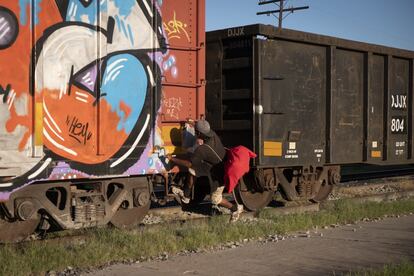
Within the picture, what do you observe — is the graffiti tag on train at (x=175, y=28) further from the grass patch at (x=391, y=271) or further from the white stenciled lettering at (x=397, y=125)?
the white stenciled lettering at (x=397, y=125)

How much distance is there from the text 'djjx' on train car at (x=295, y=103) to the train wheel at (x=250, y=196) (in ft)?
0.07

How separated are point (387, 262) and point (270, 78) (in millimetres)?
4303

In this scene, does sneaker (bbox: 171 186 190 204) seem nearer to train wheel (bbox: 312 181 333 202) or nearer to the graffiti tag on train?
the graffiti tag on train

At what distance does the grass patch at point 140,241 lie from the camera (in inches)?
235

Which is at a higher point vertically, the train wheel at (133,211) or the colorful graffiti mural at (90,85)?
the colorful graffiti mural at (90,85)

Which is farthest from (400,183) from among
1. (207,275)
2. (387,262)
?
(207,275)

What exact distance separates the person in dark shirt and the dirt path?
5.32 ft

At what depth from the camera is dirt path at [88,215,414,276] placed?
5.90m

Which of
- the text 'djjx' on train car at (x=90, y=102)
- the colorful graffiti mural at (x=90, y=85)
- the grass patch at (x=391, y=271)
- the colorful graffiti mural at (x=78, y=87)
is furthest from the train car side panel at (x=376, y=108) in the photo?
the grass patch at (x=391, y=271)

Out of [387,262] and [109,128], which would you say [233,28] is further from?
[387,262]

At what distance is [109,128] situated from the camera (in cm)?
736

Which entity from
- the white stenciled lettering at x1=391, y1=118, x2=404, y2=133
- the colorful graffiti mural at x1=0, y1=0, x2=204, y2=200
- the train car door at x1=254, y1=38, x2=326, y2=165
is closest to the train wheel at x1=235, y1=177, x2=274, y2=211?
the train car door at x1=254, y1=38, x2=326, y2=165

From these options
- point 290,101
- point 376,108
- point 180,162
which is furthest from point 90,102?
point 376,108

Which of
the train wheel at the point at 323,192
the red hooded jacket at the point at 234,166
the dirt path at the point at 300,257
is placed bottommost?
the dirt path at the point at 300,257
